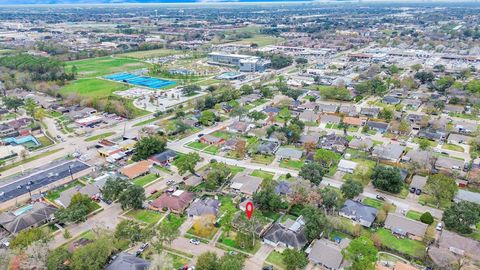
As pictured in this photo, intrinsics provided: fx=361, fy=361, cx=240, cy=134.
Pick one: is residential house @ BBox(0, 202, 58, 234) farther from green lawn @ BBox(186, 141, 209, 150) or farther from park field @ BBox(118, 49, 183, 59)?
park field @ BBox(118, 49, 183, 59)

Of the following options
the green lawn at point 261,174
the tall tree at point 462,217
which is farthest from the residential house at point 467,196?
the green lawn at point 261,174

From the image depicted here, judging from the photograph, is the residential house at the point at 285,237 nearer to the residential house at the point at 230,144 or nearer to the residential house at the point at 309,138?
the residential house at the point at 230,144

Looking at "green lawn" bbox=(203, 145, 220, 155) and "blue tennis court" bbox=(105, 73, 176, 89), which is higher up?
"blue tennis court" bbox=(105, 73, 176, 89)

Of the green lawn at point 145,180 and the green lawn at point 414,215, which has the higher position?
the green lawn at point 414,215

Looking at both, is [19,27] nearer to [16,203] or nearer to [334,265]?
[16,203]

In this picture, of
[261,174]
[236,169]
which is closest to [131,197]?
[236,169]

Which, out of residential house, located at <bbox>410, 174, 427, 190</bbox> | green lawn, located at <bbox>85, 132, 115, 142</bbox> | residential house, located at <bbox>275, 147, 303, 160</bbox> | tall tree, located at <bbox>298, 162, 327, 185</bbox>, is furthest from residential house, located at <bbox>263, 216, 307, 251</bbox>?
green lawn, located at <bbox>85, 132, 115, 142</bbox>

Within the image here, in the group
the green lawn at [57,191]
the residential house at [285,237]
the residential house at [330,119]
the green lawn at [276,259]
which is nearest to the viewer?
the green lawn at [276,259]
